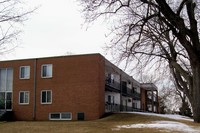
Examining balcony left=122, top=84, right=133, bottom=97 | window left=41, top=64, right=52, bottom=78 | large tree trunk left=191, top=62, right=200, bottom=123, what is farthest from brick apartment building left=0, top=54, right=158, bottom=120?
large tree trunk left=191, top=62, right=200, bottom=123

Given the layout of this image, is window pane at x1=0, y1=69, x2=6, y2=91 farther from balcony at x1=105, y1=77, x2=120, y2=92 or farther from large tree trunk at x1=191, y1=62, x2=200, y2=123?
large tree trunk at x1=191, y1=62, x2=200, y2=123

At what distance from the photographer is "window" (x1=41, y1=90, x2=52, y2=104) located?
1442 inches

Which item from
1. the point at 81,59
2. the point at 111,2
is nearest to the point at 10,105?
the point at 81,59

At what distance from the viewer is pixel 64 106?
3553 cm

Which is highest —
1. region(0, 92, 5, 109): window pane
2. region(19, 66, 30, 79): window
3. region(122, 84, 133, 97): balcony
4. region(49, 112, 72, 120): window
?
region(19, 66, 30, 79): window

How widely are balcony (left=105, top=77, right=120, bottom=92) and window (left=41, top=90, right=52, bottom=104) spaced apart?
6494 mm

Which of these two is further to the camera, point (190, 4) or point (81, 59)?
point (81, 59)

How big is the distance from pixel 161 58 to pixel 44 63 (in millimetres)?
15230

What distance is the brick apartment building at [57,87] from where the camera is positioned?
34781mm

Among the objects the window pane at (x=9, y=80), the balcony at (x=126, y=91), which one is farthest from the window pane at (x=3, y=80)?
the balcony at (x=126, y=91)

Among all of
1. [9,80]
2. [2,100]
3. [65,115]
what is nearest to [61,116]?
[65,115]

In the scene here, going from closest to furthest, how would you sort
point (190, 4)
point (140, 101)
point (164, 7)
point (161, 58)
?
1. point (164, 7)
2. point (190, 4)
3. point (161, 58)
4. point (140, 101)

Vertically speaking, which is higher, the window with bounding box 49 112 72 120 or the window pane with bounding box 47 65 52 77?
the window pane with bounding box 47 65 52 77

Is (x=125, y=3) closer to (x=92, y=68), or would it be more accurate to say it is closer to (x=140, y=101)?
(x=92, y=68)
